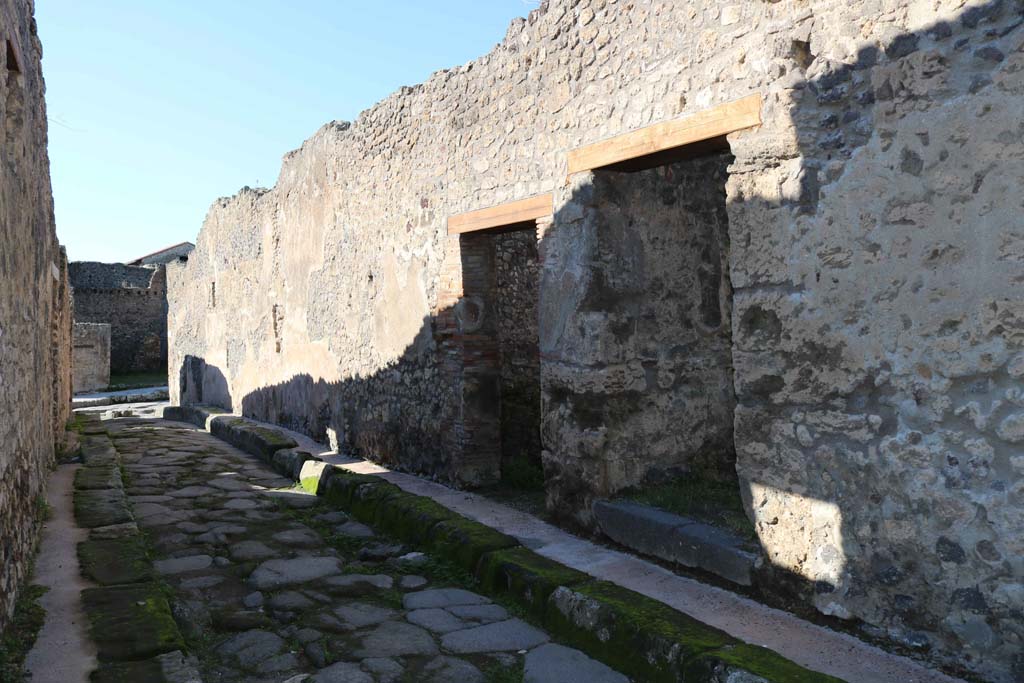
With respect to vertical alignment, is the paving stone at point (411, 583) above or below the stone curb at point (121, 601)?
below

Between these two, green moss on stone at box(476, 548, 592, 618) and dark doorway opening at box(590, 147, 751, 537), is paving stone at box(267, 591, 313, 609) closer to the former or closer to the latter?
green moss on stone at box(476, 548, 592, 618)

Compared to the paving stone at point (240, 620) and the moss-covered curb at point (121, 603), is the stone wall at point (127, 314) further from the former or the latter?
the paving stone at point (240, 620)

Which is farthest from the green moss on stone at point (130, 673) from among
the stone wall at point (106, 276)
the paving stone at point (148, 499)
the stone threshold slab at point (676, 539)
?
the stone wall at point (106, 276)

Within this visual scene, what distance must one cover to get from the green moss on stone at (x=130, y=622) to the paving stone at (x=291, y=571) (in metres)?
0.65

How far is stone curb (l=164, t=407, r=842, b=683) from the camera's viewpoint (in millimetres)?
2348

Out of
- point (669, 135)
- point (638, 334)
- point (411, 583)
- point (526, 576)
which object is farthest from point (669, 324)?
point (411, 583)

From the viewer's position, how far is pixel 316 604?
341 centimetres

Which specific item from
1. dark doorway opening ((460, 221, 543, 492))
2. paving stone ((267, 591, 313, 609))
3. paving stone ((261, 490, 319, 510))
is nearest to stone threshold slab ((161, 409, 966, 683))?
dark doorway opening ((460, 221, 543, 492))

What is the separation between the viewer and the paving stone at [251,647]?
285 centimetres

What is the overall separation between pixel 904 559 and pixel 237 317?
31.4 ft

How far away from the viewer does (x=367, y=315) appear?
6.57 metres

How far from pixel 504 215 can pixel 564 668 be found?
270 cm

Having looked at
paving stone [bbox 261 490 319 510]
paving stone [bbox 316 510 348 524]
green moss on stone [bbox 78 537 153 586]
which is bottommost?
paving stone [bbox 316 510 348 524]

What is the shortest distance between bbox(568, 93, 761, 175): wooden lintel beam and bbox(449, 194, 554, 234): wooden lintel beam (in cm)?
32
